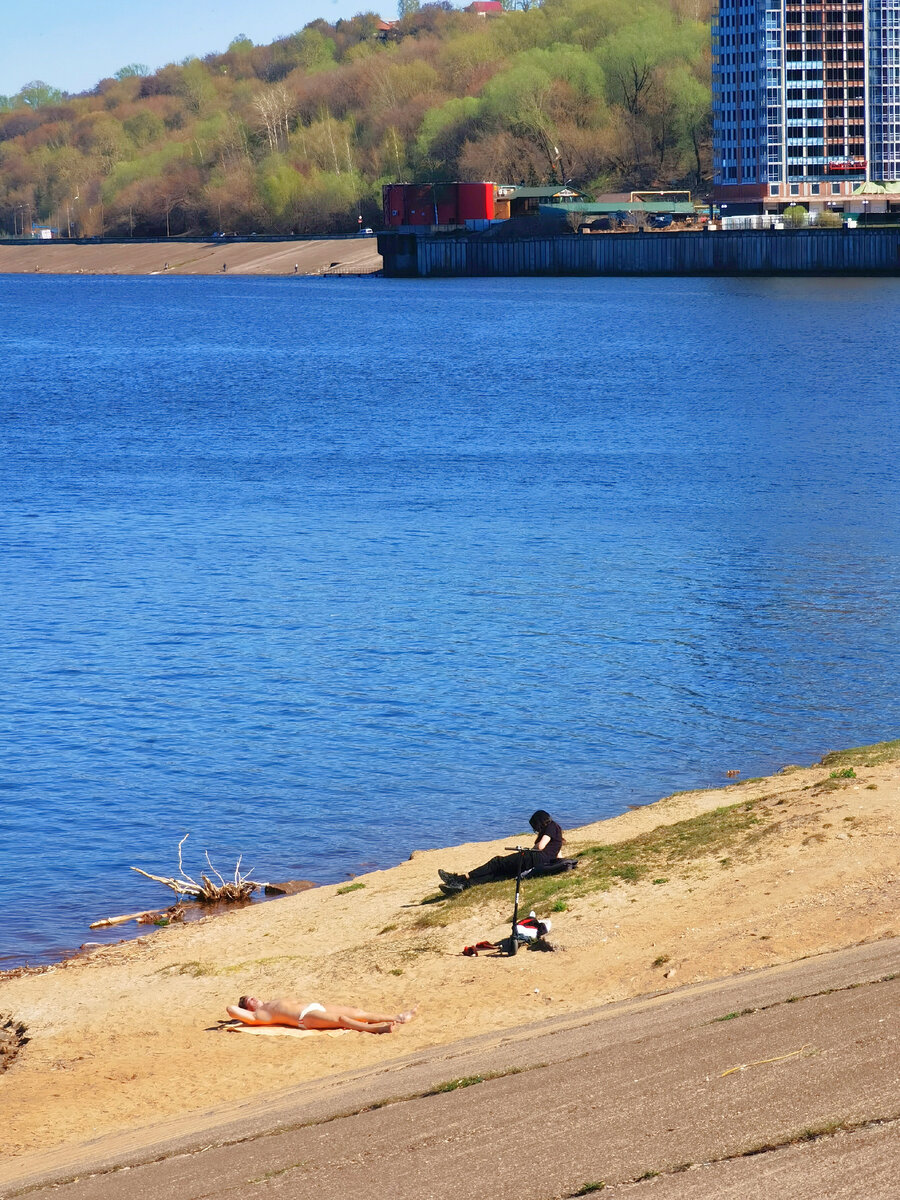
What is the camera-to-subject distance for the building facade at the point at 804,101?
18312 centimetres

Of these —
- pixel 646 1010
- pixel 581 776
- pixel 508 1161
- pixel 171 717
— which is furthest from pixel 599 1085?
pixel 171 717

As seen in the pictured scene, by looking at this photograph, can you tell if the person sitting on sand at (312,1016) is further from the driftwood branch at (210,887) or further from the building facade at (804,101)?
the building facade at (804,101)

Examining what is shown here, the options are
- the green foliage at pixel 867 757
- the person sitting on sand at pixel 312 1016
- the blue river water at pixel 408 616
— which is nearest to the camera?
the person sitting on sand at pixel 312 1016

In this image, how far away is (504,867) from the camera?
1727 centimetres

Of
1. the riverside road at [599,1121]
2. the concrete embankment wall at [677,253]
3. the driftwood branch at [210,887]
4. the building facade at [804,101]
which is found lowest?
the driftwood branch at [210,887]

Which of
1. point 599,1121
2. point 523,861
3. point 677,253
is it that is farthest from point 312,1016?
point 677,253

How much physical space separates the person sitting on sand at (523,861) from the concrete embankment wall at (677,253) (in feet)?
484

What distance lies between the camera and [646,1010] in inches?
504

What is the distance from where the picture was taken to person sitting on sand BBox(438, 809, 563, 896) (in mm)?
16906

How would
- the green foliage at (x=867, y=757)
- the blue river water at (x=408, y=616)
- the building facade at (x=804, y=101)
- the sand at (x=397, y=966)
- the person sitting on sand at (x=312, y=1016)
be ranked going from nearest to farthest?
1. the sand at (x=397, y=966)
2. the person sitting on sand at (x=312, y=1016)
3. the green foliage at (x=867, y=757)
4. the blue river water at (x=408, y=616)
5. the building facade at (x=804, y=101)

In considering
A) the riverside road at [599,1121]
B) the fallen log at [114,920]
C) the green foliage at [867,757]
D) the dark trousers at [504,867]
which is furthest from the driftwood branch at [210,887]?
the green foliage at [867,757]

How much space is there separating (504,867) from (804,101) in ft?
602

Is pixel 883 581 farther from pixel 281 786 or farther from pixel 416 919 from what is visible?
pixel 416 919

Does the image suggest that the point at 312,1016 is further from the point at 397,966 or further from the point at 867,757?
the point at 867,757
